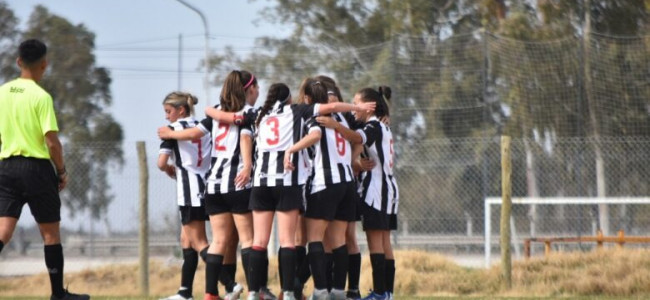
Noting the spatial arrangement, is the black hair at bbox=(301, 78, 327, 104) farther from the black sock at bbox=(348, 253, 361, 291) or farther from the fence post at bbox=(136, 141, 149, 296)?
the fence post at bbox=(136, 141, 149, 296)

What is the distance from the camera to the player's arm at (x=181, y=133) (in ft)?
31.1

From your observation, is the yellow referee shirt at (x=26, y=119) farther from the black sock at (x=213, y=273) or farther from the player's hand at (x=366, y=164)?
the player's hand at (x=366, y=164)

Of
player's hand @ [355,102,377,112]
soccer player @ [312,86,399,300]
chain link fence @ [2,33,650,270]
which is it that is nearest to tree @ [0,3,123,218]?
chain link fence @ [2,33,650,270]

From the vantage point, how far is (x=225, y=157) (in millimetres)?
9312

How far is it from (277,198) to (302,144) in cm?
45

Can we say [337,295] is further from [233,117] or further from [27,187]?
[27,187]

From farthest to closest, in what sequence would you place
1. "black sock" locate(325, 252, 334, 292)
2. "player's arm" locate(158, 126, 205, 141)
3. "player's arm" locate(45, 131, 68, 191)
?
"black sock" locate(325, 252, 334, 292)
"player's arm" locate(158, 126, 205, 141)
"player's arm" locate(45, 131, 68, 191)

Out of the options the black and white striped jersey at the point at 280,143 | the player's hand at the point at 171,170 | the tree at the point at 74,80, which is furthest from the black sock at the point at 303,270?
Answer: the tree at the point at 74,80

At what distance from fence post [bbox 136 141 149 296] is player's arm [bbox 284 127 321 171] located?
6.74m

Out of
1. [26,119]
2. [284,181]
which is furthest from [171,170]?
[26,119]

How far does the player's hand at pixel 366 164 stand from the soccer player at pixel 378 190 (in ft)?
0.11

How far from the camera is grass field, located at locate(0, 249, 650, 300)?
1433 centimetres

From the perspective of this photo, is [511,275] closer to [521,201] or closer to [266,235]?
[521,201]

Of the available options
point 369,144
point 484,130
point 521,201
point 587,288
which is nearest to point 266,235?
point 369,144
